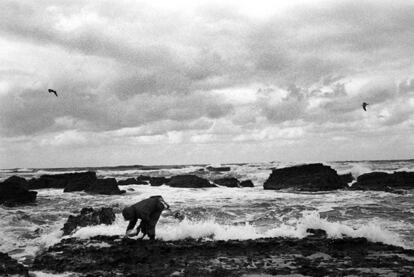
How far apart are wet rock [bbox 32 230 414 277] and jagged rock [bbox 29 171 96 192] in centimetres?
2148

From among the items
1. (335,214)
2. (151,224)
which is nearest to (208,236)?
→ (151,224)

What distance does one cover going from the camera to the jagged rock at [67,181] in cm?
3062

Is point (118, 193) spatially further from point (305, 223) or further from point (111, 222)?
point (305, 223)

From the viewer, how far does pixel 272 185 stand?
104 ft

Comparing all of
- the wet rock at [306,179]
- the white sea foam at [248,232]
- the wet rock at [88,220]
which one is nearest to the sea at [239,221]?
the white sea foam at [248,232]

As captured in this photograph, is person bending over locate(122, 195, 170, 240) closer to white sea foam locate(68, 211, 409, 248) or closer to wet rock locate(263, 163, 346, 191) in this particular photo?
white sea foam locate(68, 211, 409, 248)

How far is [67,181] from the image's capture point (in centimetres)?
3525

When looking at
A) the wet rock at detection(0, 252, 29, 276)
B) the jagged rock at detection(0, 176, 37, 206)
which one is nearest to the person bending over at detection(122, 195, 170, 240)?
the wet rock at detection(0, 252, 29, 276)

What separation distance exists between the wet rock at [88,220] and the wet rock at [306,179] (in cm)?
1906

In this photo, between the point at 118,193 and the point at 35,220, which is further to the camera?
the point at 118,193

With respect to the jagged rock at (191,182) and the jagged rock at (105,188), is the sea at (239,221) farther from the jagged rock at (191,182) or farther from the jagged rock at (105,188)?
the jagged rock at (191,182)

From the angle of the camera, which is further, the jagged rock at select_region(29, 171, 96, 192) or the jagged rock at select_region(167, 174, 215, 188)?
the jagged rock at select_region(167, 174, 215, 188)

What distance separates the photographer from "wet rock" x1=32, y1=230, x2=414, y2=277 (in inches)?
289

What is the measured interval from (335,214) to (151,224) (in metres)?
9.39
